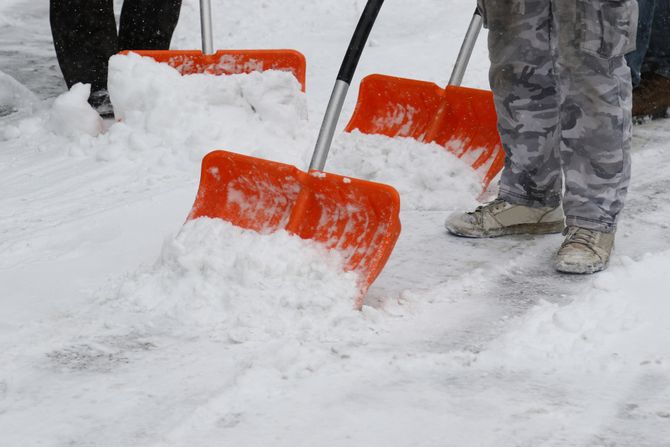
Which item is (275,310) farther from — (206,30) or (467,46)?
(206,30)

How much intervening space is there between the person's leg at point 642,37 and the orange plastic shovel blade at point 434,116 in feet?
3.37

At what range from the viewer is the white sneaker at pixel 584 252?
269cm

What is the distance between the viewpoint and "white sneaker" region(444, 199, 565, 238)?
3027mm

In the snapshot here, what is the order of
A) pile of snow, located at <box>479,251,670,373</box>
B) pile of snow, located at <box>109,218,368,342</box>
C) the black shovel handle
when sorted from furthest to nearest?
the black shovel handle < pile of snow, located at <box>109,218,368,342</box> < pile of snow, located at <box>479,251,670,373</box>

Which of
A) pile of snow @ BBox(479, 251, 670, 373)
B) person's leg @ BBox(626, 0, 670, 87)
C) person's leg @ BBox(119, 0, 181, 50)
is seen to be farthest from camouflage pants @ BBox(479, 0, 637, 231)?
person's leg @ BBox(119, 0, 181, 50)

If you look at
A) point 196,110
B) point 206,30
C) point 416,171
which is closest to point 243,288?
point 416,171

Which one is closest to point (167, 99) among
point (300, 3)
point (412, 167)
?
point (412, 167)

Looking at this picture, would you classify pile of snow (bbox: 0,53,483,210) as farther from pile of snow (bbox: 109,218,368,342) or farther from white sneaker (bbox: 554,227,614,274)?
pile of snow (bbox: 109,218,368,342)

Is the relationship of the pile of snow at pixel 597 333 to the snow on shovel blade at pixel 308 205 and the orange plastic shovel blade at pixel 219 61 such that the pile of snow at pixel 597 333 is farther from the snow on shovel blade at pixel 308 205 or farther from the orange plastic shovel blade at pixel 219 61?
the orange plastic shovel blade at pixel 219 61

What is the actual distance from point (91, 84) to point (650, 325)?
2816 millimetres

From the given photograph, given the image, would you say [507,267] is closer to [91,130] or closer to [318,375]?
[318,375]

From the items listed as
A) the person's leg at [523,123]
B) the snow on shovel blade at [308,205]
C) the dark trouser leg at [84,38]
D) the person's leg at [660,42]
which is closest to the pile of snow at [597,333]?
the snow on shovel blade at [308,205]

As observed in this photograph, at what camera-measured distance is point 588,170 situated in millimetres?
2725

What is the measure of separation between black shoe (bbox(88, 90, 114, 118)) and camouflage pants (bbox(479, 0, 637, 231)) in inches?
73.5
